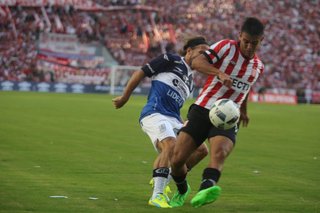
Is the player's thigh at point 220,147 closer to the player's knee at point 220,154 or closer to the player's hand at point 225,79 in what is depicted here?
the player's knee at point 220,154

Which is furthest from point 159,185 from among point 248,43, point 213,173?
point 248,43

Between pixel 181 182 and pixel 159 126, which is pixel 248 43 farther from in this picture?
pixel 181 182

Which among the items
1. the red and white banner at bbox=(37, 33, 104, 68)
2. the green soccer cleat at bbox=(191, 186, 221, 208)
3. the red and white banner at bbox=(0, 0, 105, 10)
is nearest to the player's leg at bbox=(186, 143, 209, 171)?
the green soccer cleat at bbox=(191, 186, 221, 208)

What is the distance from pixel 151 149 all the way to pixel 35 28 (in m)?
37.0

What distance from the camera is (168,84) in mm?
9375

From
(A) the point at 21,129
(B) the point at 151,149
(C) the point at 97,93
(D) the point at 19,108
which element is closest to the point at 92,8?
(C) the point at 97,93

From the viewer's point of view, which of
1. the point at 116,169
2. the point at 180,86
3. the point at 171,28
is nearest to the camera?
the point at 180,86

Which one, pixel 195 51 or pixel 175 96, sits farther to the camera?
pixel 175 96

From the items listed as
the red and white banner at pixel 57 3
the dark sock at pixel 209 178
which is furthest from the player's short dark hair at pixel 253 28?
the red and white banner at pixel 57 3

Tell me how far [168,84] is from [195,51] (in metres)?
0.60

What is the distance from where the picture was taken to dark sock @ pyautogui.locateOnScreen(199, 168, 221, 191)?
7.64 metres

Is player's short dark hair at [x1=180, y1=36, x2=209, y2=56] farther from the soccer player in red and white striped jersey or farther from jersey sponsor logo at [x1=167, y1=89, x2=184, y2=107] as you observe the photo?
the soccer player in red and white striped jersey

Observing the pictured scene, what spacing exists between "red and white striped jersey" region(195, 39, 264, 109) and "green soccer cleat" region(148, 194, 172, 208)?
1251mm

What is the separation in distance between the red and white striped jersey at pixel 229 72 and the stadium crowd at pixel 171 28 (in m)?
42.9
